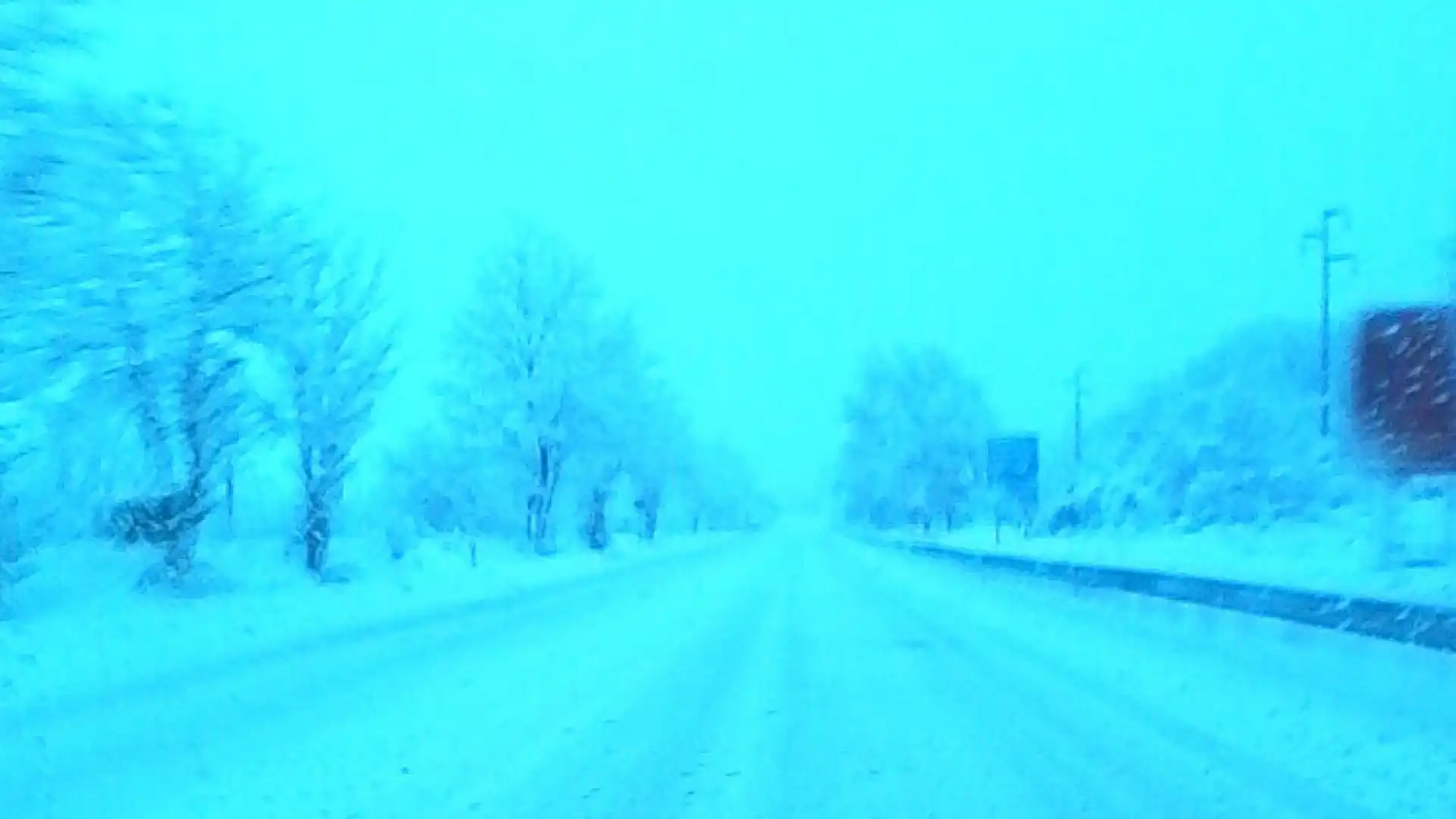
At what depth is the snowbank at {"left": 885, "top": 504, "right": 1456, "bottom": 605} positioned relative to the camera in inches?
1223

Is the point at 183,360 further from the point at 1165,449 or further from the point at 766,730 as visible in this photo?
the point at 1165,449

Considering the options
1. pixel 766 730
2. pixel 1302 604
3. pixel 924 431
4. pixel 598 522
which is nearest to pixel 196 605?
pixel 766 730

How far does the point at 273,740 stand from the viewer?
13484 mm

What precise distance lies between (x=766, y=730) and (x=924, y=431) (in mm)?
91763

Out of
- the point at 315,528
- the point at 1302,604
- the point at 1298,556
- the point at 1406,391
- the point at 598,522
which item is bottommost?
the point at 1302,604

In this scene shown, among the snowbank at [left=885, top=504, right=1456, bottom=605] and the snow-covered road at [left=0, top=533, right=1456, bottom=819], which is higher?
the snowbank at [left=885, top=504, right=1456, bottom=605]

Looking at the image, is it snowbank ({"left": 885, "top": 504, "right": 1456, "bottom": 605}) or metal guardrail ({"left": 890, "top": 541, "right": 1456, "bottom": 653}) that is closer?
metal guardrail ({"left": 890, "top": 541, "right": 1456, "bottom": 653})

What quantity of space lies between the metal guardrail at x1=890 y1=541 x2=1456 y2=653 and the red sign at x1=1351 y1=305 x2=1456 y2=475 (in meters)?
3.73

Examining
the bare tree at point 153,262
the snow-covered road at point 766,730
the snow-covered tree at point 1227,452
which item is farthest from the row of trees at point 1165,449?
the bare tree at point 153,262

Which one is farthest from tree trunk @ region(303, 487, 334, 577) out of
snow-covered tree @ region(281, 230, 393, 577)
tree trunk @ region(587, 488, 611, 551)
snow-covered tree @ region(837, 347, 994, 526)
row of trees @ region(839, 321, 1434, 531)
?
snow-covered tree @ region(837, 347, 994, 526)

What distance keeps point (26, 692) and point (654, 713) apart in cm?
696

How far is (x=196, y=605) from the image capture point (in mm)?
29109

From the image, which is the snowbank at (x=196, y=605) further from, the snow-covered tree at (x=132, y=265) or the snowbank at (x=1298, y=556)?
the snowbank at (x=1298, y=556)

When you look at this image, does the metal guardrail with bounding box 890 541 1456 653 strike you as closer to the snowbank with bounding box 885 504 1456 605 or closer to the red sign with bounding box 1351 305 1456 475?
the snowbank with bounding box 885 504 1456 605
